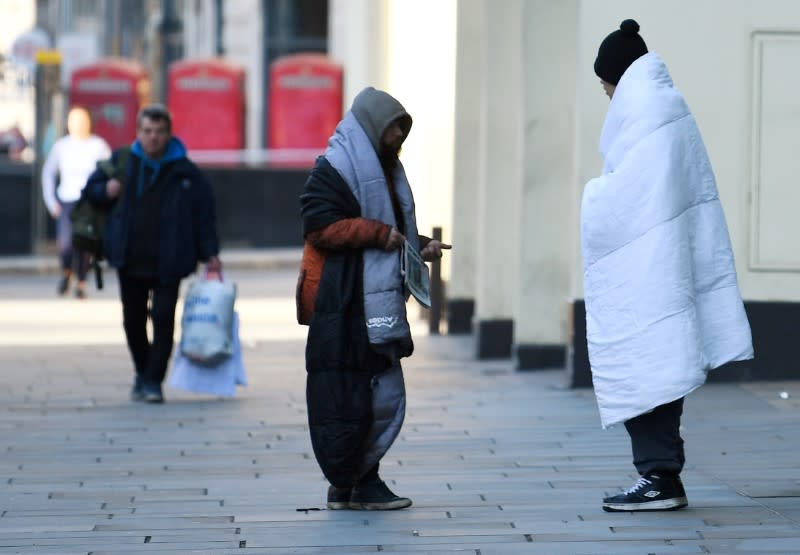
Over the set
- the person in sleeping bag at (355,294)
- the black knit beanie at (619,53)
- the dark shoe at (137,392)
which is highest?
the black knit beanie at (619,53)

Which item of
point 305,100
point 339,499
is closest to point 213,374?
point 339,499

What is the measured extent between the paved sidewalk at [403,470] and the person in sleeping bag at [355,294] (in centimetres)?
31

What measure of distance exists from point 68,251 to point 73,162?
4.06ft

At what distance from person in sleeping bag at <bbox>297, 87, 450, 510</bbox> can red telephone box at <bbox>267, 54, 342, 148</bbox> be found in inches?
986

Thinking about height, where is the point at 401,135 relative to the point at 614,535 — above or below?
above

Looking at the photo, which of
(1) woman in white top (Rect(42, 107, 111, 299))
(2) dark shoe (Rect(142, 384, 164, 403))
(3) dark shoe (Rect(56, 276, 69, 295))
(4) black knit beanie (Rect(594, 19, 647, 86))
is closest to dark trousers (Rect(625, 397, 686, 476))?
(4) black knit beanie (Rect(594, 19, 647, 86))

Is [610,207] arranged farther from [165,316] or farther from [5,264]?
[5,264]

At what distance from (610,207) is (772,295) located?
162 inches

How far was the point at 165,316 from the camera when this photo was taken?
1042cm

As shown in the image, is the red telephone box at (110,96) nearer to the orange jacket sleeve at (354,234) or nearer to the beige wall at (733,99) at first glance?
the beige wall at (733,99)

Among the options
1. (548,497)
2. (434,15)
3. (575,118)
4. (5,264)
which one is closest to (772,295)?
(575,118)

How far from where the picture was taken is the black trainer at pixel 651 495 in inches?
270

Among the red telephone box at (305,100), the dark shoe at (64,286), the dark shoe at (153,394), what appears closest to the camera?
the dark shoe at (153,394)

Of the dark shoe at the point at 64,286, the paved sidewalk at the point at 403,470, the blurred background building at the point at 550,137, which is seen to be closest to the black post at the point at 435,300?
the blurred background building at the point at 550,137
